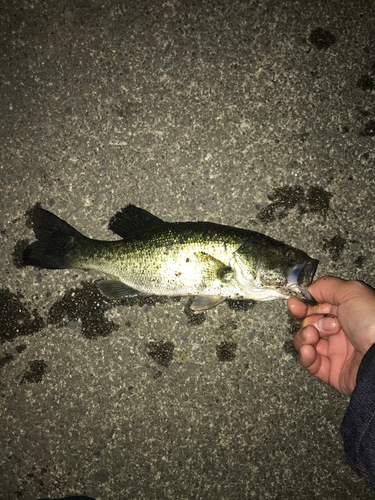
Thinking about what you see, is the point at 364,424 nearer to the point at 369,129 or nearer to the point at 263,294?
the point at 263,294

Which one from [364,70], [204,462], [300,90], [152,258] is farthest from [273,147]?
[204,462]

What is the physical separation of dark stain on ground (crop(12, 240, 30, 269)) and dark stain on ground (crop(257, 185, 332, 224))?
230 cm

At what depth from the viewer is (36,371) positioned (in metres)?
3.00

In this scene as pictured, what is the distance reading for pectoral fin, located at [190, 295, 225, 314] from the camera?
263 cm

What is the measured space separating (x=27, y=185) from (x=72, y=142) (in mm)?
618

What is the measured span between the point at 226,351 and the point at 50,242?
191 cm

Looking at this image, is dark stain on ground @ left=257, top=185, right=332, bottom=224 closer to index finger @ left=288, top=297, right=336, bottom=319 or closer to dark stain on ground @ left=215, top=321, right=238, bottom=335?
index finger @ left=288, top=297, right=336, bottom=319

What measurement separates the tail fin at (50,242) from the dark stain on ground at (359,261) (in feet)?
8.24

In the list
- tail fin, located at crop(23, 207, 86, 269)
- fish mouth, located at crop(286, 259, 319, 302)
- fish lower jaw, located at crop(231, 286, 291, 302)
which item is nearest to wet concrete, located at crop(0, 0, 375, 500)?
tail fin, located at crop(23, 207, 86, 269)

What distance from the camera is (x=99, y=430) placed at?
9.70 ft

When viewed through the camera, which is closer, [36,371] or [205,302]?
[205,302]

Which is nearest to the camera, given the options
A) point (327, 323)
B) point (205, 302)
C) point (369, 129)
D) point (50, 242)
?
point (327, 323)

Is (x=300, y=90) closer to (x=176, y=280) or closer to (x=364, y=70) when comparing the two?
(x=364, y=70)

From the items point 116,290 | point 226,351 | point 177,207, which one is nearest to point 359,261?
point 226,351
